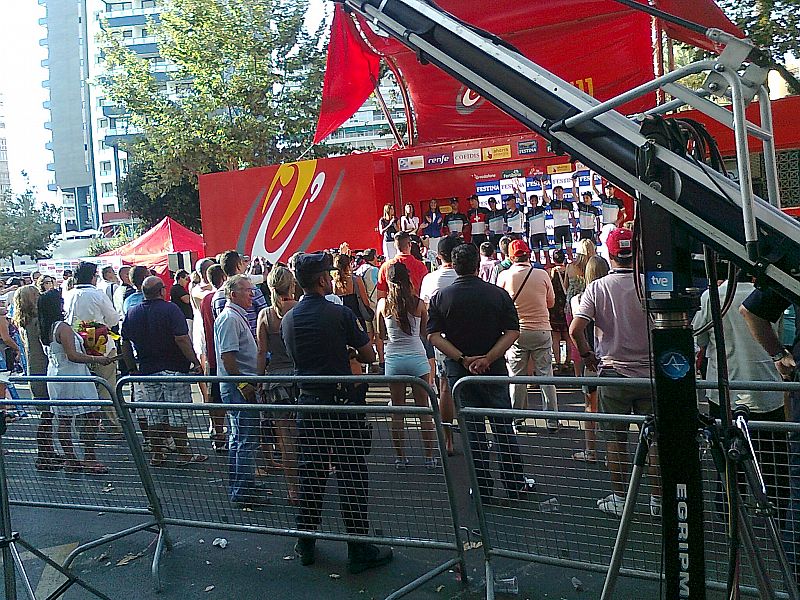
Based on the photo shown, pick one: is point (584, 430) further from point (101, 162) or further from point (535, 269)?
point (101, 162)

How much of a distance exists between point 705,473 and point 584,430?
2.00ft

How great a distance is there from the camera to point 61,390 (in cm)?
766

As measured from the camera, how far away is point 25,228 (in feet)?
242

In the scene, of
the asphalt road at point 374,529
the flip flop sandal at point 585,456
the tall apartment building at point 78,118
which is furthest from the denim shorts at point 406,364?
the tall apartment building at point 78,118

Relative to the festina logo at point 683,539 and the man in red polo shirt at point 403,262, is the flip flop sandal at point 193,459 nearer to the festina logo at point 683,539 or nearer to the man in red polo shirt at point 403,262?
the man in red polo shirt at point 403,262

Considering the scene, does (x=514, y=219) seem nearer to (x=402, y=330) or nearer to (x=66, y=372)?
(x=402, y=330)

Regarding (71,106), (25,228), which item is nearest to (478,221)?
(25,228)

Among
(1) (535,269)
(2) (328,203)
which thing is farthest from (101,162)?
(1) (535,269)

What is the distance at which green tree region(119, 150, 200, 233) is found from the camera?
3875 cm

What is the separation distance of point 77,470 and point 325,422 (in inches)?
85.4

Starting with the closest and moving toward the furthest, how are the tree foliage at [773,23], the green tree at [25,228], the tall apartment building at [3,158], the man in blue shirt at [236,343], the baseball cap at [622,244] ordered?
the baseball cap at [622,244]
the man in blue shirt at [236,343]
the tree foliage at [773,23]
the green tree at [25,228]
the tall apartment building at [3,158]

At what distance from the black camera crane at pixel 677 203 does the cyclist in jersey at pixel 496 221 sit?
37.3 feet

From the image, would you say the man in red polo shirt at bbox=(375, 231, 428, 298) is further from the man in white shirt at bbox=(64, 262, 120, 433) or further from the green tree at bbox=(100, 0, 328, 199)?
the green tree at bbox=(100, 0, 328, 199)

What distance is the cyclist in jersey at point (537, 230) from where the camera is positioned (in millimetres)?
14000
